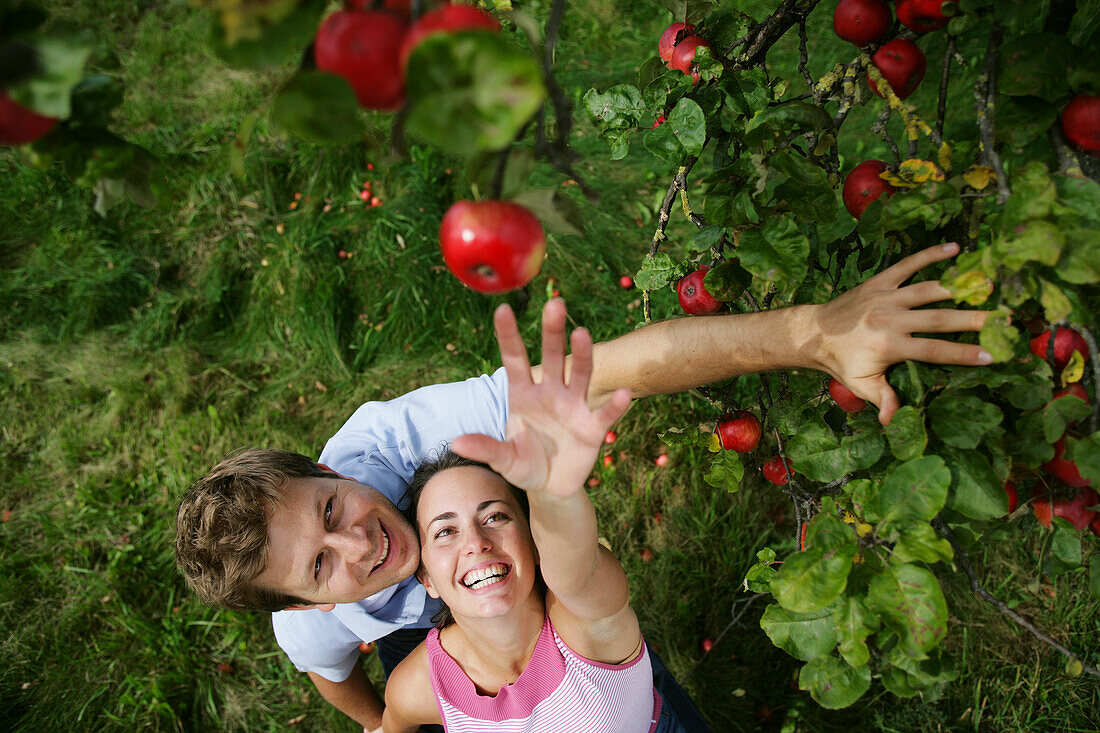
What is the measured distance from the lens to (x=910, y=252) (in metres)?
1.25

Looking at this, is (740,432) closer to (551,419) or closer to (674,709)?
(551,419)

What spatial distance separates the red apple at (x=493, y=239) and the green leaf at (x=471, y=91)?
186mm

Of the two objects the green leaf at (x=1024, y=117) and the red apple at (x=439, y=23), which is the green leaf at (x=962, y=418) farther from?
the red apple at (x=439, y=23)

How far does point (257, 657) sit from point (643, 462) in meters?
1.96

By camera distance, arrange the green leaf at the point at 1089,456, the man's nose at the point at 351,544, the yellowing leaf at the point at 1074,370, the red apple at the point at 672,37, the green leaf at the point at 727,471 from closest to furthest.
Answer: the green leaf at the point at 1089,456
the yellowing leaf at the point at 1074,370
the red apple at the point at 672,37
the green leaf at the point at 727,471
the man's nose at the point at 351,544

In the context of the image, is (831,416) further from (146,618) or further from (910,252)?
(146,618)

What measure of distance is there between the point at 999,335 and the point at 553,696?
145cm

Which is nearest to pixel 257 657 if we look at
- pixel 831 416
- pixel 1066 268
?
pixel 831 416

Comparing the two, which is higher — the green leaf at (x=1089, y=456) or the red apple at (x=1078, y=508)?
the green leaf at (x=1089, y=456)

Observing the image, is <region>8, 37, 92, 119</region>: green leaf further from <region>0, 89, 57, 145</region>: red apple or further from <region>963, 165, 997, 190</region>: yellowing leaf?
<region>963, 165, 997, 190</region>: yellowing leaf

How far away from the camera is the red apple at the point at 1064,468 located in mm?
1027

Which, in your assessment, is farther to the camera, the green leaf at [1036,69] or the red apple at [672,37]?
the red apple at [672,37]

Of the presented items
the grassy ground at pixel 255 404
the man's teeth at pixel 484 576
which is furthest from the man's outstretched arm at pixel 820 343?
the grassy ground at pixel 255 404

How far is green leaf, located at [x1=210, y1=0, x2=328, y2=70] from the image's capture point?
60 centimetres
